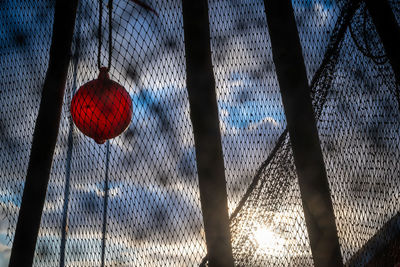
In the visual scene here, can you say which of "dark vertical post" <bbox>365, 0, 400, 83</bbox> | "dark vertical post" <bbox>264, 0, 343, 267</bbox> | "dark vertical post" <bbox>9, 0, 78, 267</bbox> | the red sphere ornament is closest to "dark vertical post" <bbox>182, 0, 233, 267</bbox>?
"dark vertical post" <bbox>264, 0, 343, 267</bbox>

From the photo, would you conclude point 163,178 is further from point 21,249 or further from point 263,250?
point 263,250

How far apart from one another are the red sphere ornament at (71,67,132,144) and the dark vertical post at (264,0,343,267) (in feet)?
3.95

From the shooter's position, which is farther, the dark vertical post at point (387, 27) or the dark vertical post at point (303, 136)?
the dark vertical post at point (387, 27)

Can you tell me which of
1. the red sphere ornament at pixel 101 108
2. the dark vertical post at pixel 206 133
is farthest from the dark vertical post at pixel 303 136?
the red sphere ornament at pixel 101 108

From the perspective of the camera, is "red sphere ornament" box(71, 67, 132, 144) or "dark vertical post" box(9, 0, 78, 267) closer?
"red sphere ornament" box(71, 67, 132, 144)

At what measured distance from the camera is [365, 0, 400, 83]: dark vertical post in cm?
327

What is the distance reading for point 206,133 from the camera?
2.20 metres

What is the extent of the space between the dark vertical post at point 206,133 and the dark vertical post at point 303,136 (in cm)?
49

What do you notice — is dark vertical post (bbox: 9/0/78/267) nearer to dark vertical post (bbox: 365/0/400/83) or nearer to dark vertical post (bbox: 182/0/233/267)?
dark vertical post (bbox: 182/0/233/267)

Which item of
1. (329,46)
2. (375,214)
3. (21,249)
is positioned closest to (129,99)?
(21,249)

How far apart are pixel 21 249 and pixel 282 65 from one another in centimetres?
258

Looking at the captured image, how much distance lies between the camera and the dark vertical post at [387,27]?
327 cm

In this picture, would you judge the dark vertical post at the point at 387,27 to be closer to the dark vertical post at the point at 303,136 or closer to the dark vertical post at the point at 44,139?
the dark vertical post at the point at 303,136

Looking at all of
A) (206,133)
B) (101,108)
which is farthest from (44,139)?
(206,133)
